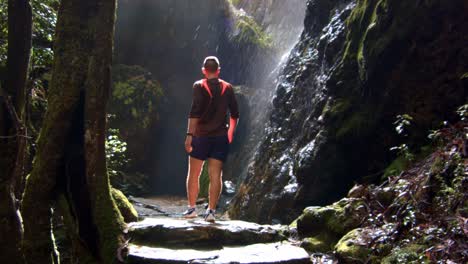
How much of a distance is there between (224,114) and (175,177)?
48.6 feet

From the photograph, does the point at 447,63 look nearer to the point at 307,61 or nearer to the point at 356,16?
the point at 356,16

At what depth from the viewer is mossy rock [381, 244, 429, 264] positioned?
11.8 ft

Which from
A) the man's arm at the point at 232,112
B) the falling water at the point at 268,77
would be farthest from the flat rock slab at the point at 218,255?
the falling water at the point at 268,77

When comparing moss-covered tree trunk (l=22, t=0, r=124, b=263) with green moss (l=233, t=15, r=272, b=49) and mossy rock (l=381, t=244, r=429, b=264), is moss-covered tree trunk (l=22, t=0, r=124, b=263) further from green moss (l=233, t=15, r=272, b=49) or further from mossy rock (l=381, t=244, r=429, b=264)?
green moss (l=233, t=15, r=272, b=49)

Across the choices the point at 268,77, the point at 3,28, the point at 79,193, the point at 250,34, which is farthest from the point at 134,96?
the point at 79,193

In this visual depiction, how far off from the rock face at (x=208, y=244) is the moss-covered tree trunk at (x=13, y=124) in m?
1.05

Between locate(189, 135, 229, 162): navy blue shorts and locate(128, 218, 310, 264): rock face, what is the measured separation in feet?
2.66

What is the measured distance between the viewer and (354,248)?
4340mm

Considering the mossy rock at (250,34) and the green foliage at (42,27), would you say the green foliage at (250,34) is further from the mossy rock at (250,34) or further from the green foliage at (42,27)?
the green foliage at (42,27)

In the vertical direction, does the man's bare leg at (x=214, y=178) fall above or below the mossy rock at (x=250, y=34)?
below

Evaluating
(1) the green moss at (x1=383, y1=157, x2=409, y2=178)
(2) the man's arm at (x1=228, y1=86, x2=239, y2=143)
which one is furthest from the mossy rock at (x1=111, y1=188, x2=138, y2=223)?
(1) the green moss at (x1=383, y1=157, x2=409, y2=178)

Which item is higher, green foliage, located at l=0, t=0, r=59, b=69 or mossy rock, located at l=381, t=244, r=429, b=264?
green foliage, located at l=0, t=0, r=59, b=69

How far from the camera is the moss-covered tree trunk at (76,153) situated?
14.1ft

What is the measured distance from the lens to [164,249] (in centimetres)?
449
